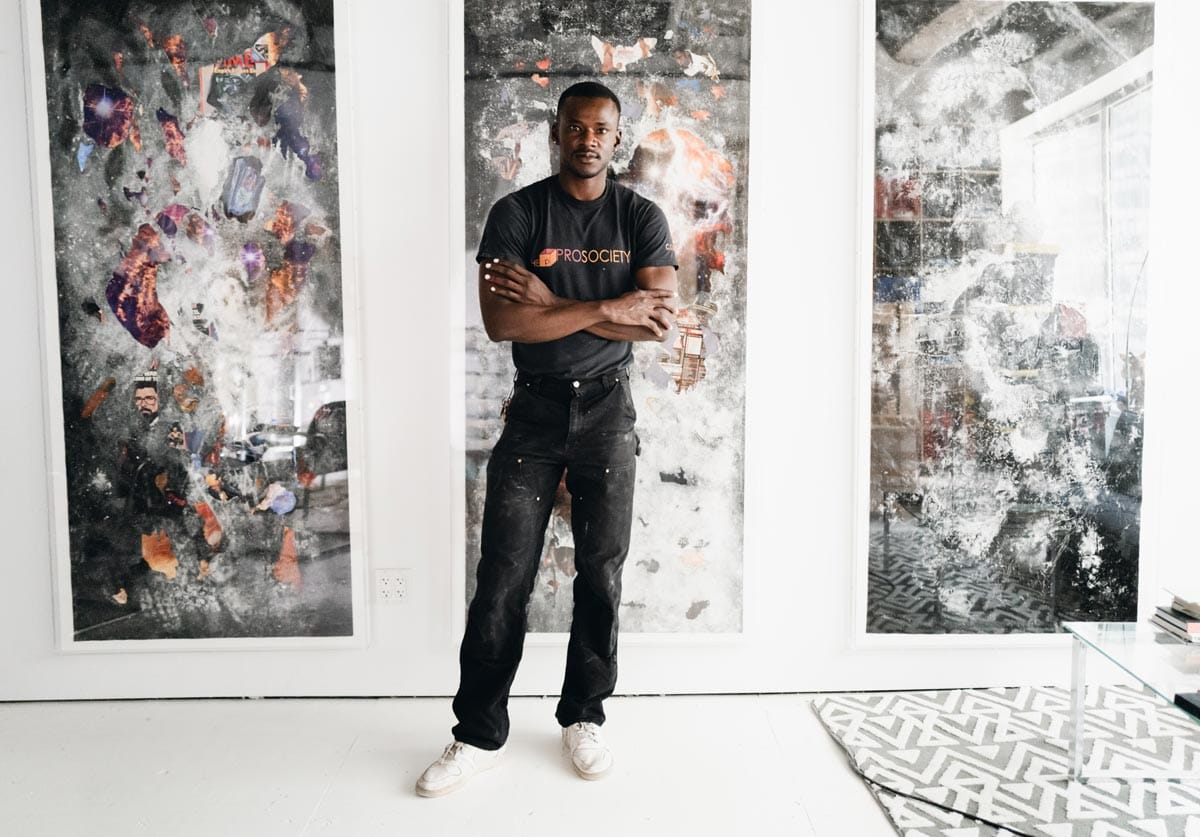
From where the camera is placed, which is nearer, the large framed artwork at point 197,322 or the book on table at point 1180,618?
the book on table at point 1180,618

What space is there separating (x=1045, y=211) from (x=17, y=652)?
3748mm

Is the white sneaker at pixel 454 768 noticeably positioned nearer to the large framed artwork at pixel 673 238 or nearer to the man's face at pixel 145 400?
the large framed artwork at pixel 673 238

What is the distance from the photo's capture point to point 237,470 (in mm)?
2451

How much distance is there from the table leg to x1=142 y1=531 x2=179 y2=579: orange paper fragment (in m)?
2.75

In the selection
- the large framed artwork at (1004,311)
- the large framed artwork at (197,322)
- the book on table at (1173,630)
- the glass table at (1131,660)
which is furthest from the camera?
the large framed artwork at (1004,311)

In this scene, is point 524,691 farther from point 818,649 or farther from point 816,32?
point 816,32

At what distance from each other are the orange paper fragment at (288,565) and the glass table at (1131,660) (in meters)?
2.34

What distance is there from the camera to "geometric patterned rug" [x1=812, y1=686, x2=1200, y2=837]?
6.06 ft

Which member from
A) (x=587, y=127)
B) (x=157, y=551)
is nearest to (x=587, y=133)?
(x=587, y=127)

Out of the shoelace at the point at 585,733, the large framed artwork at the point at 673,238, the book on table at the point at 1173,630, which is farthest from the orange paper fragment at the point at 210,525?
the book on table at the point at 1173,630

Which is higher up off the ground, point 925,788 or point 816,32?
point 816,32

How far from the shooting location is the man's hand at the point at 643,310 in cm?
200

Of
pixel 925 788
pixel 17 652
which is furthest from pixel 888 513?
pixel 17 652

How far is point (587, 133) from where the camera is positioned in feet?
6.70
